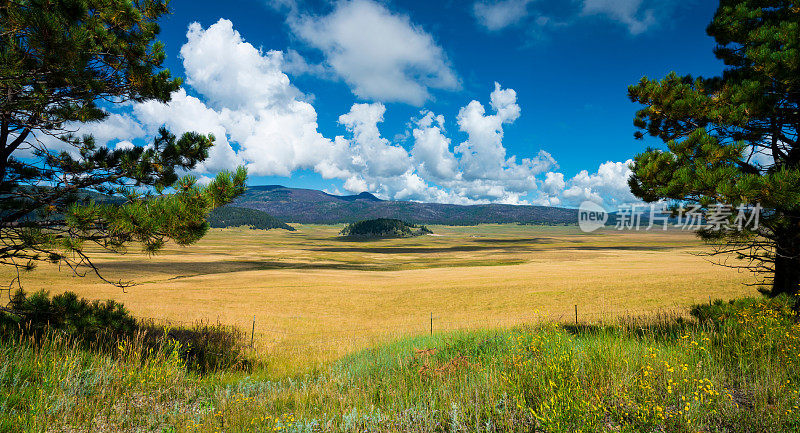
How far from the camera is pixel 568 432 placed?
130 inches

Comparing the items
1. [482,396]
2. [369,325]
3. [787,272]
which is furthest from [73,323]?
[787,272]

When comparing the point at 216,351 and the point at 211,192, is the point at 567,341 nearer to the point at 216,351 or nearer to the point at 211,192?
the point at 211,192

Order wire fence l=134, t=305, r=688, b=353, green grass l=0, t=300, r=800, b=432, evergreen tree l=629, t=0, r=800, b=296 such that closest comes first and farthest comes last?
1. green grass l=0, t=300, r=800, b=432
2. evergreen tree l=629, t=0, r=800, b=296
3. wire fence l=134, t=305, r=688, b=353

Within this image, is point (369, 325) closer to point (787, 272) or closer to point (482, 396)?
point (482, 396)

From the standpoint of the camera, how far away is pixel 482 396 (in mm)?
4398

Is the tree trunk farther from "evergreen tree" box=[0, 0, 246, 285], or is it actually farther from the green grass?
"evergreen tree" box=[0, 0, 246, 285]

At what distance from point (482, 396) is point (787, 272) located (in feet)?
31.7

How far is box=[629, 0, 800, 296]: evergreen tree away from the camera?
6.33 m

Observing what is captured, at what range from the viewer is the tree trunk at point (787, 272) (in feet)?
25.4

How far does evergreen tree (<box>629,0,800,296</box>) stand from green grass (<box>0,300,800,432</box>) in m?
2.33

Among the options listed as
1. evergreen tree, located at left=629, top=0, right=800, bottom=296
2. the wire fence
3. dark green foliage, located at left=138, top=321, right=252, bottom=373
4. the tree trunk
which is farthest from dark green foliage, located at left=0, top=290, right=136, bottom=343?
the tree trunk

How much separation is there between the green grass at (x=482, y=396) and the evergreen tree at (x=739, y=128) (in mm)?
2329

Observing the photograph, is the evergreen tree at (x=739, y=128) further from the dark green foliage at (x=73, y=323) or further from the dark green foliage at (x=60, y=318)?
the dark green foliage at (x=60, y=318)

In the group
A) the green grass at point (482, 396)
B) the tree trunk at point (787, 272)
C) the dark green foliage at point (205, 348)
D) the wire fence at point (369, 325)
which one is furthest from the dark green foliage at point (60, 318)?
the tree trunk at point (787, 272)
